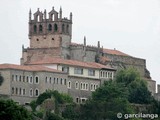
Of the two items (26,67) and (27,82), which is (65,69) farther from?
(27,82)

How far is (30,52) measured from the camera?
605 feet

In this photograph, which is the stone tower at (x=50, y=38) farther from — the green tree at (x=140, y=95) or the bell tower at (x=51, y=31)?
the green tree at (x=140, y=95)

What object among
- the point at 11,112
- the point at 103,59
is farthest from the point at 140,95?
the point at 11,112

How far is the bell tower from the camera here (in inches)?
7219

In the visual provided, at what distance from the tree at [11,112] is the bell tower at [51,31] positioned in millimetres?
51318

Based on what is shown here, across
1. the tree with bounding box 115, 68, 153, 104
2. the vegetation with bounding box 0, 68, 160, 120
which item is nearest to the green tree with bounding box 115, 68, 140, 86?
the tree with bounding box 115, 68, 153, 104

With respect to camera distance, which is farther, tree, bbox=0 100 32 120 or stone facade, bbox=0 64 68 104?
stone facade, bbox=0 64 68 104

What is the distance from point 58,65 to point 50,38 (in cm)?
858

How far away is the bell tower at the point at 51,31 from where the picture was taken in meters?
183

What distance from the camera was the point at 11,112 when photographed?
129 metres

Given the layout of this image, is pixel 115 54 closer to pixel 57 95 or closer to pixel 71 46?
pixel 71 46

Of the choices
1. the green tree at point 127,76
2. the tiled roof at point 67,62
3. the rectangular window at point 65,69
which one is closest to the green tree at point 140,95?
the green tree at point 127,76

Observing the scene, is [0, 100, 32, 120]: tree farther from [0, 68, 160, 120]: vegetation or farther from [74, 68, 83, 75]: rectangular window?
[74, 68, 83, 75]: rectangular window

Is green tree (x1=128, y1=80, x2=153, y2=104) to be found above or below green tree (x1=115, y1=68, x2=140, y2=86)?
below
